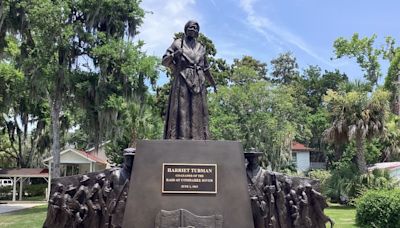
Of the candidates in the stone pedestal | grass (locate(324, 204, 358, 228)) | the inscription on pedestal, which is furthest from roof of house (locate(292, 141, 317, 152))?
the inscription on pedestal

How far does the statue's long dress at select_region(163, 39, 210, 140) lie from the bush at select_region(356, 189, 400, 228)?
8.43 meters

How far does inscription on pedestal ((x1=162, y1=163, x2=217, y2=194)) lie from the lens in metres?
7.07

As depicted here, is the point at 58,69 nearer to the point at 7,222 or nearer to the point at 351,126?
the point at 7,222

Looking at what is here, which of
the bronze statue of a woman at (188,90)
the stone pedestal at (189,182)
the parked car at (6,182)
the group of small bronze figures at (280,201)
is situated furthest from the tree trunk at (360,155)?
the parked car at (6,182)

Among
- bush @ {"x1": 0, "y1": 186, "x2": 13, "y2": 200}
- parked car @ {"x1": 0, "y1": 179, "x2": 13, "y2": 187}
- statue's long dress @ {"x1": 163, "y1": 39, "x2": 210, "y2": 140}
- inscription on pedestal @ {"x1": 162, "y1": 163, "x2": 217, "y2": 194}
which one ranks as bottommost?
bush @ {"x1": 0, "y1": 186, "x2": 13, "y2": 200}

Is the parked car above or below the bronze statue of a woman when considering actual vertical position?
below

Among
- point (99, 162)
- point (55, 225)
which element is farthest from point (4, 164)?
point (55, 225)

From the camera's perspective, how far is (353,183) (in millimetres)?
22562

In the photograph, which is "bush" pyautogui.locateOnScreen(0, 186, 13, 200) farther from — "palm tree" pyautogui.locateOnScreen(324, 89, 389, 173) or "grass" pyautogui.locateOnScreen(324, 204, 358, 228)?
"grass" pyautogui.locateOnScreen(324, 204, 358, 228)

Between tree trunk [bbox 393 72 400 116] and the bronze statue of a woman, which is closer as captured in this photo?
the bronze statue of a woman

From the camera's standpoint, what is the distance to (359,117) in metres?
23.7

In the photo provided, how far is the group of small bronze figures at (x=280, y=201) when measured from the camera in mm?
7367

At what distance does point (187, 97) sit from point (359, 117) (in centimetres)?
1785

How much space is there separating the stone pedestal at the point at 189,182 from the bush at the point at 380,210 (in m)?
8.56
